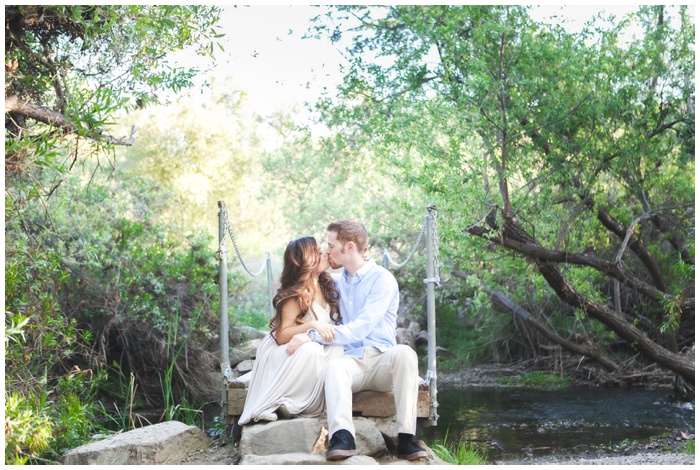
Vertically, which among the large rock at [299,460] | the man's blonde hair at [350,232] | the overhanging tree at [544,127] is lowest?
the large rock at [299,460]

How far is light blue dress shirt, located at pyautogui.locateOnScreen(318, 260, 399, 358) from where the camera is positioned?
4.38m

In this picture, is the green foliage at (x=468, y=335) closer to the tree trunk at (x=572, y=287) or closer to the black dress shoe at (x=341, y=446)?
the tree trunk at (x=572, y=287)

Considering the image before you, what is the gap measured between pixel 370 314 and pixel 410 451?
77cm

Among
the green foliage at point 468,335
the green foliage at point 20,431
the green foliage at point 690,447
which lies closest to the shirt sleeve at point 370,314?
the green foliage at point 20,431

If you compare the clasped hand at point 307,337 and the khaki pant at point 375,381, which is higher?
the clasped hand at point 307,337

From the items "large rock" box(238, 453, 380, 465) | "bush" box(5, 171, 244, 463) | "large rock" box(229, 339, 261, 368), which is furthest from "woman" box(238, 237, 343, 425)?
"large rock" box(229, 339, 261, 368)

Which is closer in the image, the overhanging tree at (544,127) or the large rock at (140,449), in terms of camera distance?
the large rock at (140,449)

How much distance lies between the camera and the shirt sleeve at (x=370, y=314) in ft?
14.3

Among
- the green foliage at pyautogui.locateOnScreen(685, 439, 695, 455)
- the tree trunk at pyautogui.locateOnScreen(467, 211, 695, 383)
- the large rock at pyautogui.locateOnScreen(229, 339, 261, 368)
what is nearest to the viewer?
the green foliage at pyautogui.locateOnScreen(685, 439, 695, 455)

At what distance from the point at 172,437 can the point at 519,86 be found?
4.76 meters

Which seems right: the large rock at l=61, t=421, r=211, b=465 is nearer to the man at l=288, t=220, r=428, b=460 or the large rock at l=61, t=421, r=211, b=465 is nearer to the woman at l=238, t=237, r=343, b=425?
the woman at l=238, t=237, r=343, b=425

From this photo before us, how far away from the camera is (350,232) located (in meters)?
4.55

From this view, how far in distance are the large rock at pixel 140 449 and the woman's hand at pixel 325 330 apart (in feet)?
3.63

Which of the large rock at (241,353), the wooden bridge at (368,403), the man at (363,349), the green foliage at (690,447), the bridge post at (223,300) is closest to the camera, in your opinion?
the man at (363,349)
